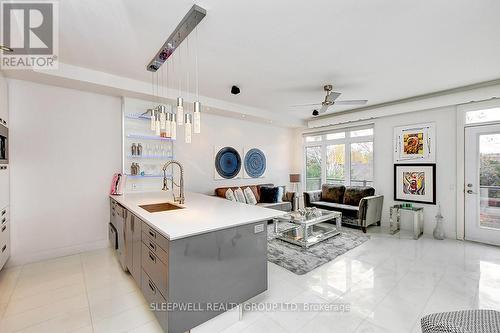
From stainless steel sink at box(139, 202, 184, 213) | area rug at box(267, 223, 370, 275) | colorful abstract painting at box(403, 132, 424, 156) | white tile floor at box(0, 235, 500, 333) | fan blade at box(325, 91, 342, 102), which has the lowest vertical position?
white tile floor at box(0, 235, 500, 333)

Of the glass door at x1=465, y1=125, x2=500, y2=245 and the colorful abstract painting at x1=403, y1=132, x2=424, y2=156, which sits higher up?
the colorful abstract painting at x1=403, y1=132, x2=424, y2=156

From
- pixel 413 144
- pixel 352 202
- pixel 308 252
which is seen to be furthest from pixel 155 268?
pixel 413 144

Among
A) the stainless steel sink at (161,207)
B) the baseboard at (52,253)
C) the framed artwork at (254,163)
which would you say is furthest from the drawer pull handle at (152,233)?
the framed artwork at (254,163)

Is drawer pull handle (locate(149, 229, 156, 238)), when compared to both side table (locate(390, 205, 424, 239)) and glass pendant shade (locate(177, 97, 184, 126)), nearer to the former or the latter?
glass pendant shade (locate(177, 97, 184, 126))

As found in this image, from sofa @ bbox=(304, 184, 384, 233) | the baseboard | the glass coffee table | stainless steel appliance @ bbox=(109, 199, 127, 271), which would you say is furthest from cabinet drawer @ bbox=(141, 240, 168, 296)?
sofa @ bbox=(304, 184, 384, 233)

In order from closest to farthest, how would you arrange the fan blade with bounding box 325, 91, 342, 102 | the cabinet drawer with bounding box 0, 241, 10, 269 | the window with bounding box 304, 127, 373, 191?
the cabinet drawer with bounding box 0, 241, 10, 269, the fan blade with bounding box 325, 91, 342, 102, the window with bounding box 304, 127, 373, 191

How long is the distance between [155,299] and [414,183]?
5243mm

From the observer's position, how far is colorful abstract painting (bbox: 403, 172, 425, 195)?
4.65 m

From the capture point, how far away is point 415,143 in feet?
15.5

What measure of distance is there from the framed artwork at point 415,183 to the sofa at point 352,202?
44 cm

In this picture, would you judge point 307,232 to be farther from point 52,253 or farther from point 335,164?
point 52,253

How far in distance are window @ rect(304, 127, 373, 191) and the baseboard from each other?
5477mm

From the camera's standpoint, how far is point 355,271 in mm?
2936

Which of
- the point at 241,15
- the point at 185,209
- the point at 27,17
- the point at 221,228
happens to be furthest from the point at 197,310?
the point at 27,17
